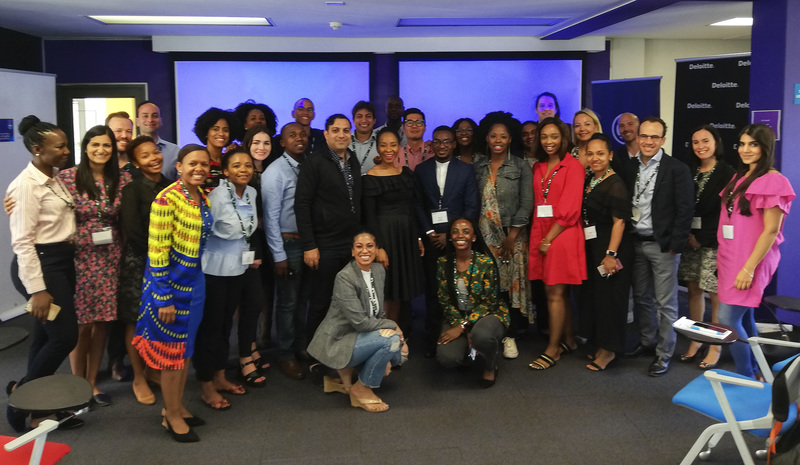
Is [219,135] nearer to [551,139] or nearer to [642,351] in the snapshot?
[551,139]

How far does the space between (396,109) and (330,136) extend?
4.64ft

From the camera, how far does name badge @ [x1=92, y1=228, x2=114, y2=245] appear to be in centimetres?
346

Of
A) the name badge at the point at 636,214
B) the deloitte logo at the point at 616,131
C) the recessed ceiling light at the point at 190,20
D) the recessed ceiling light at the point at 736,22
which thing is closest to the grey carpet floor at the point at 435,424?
the name badge at the point at 636,214

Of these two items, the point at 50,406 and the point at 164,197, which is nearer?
the point at 50,406

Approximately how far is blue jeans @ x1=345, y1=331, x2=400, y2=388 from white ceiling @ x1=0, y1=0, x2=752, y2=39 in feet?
9.51

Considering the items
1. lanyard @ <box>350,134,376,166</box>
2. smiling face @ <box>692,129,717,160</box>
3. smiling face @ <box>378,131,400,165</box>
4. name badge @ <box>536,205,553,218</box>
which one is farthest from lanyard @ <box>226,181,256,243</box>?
smiling face @ <box>692,129,717,160</box>

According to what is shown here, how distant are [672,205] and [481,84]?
172 inches

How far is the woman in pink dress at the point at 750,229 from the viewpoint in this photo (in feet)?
11.4

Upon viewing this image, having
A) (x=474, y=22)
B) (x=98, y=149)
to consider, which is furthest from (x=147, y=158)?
(x=474, y=22)

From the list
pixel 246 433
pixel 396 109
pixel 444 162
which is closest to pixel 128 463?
pixel 246 433

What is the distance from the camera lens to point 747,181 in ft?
11.7

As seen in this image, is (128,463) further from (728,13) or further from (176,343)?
(728,13)

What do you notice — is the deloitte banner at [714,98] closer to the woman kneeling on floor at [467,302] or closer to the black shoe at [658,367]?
the black shoe at [658,367]

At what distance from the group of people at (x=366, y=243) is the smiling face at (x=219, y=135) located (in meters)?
0.01
